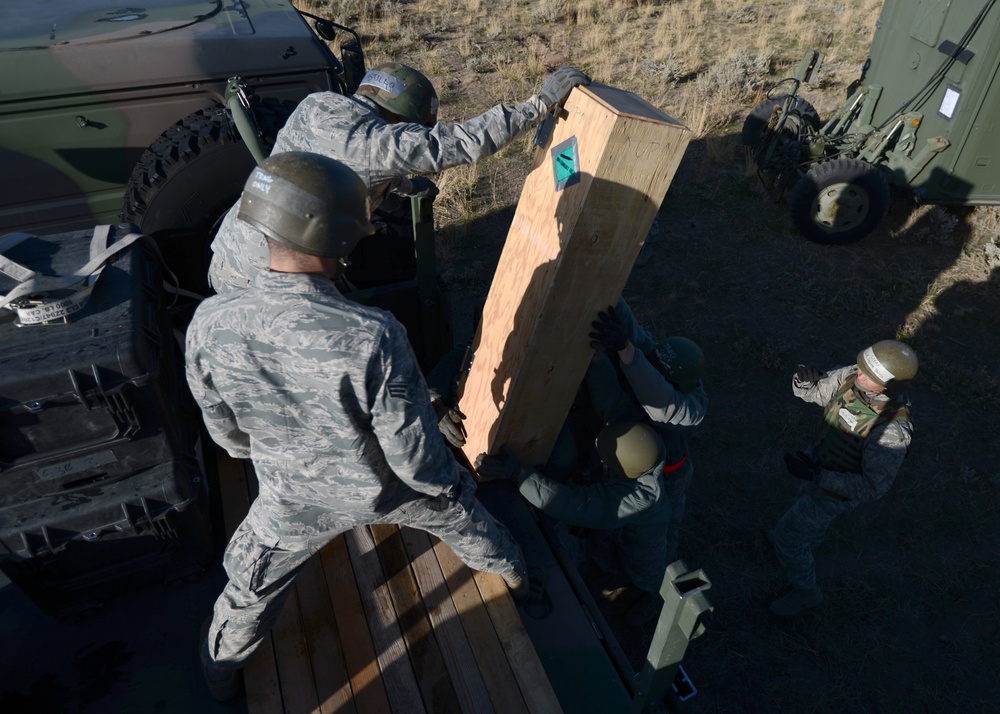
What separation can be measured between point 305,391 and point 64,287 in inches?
43.1

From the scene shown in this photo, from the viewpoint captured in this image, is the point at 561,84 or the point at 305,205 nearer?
the point at 305,205

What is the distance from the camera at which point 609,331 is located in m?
2.68

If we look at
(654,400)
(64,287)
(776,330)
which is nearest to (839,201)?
(776,330)

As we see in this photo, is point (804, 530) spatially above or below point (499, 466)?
below

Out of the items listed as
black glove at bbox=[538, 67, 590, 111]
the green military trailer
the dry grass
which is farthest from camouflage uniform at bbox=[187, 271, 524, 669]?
the green military trailer

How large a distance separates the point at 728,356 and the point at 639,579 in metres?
2.67

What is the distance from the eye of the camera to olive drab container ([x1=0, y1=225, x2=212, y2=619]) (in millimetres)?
2154

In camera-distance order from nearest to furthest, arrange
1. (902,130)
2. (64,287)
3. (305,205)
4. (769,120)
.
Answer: (305,205) → (64,287) → (902,130) → (769,120)

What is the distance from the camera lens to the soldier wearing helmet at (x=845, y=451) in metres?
3.30

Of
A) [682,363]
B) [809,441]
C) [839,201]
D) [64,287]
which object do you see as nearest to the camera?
[64,287]

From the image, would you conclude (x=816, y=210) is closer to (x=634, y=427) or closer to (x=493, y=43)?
(x=634, y=427)

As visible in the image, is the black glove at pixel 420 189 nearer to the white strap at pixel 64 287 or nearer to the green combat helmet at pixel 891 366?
the white strap at pixel 64 287

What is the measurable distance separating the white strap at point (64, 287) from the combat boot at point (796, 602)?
12.6 feet

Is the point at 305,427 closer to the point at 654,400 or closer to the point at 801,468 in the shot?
the point at 654,400
